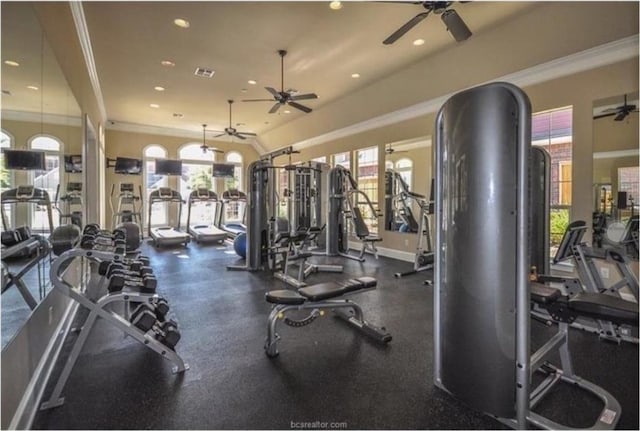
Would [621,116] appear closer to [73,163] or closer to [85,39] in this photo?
[73,163]

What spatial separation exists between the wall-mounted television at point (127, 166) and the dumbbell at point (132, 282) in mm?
7781

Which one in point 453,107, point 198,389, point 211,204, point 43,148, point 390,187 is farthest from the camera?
point 211,204

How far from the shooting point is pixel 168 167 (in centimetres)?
952

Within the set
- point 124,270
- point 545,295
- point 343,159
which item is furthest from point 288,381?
point 343,159

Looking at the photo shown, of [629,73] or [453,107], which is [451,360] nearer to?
[453,107]

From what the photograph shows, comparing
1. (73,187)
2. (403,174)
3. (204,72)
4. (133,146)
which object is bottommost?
(73,187)

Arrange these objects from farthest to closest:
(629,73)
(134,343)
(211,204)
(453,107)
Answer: (211,204) → (629,73) → (134,343) → (453,107)

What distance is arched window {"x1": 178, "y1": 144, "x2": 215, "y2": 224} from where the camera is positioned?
10.6m

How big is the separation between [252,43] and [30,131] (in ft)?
11.0

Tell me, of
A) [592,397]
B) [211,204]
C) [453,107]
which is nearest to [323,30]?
[453,107]

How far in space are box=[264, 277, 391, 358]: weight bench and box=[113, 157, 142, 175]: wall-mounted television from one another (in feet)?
26.6

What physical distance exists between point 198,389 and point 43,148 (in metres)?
2.01

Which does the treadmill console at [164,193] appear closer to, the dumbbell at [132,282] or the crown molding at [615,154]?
the dumbbell at [132,282]

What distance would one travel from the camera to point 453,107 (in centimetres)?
188
